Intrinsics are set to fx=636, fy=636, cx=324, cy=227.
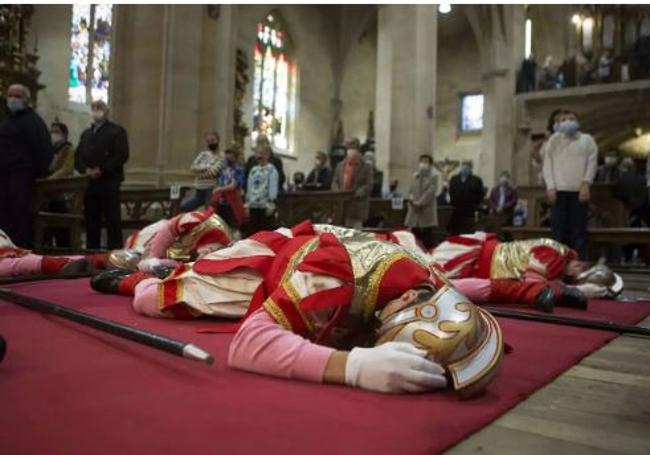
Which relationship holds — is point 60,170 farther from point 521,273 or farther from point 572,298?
point 572,298

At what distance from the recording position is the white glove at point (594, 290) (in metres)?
4.66

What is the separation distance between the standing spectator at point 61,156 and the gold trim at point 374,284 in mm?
6109

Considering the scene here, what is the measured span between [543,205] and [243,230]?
4.45m

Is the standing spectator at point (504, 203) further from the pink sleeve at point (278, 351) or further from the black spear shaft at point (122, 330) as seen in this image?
the pink sleeve at point (278, 351)

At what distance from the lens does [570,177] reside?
6.44m

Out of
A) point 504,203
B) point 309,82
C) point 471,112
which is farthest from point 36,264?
point 471,112

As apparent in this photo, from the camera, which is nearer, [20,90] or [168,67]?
[20,90]

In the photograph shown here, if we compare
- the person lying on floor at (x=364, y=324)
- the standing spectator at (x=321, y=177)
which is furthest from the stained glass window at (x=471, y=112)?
the person lying on floor at (x=364, y=324)

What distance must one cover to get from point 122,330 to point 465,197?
8.01 meters

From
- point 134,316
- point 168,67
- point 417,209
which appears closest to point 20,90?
point 134,316

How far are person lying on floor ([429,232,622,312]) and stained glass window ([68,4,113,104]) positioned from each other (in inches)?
519

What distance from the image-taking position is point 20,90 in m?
5.80

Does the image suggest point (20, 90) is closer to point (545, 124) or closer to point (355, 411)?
point (355, 411)

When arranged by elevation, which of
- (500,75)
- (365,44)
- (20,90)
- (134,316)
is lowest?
(134,316)
